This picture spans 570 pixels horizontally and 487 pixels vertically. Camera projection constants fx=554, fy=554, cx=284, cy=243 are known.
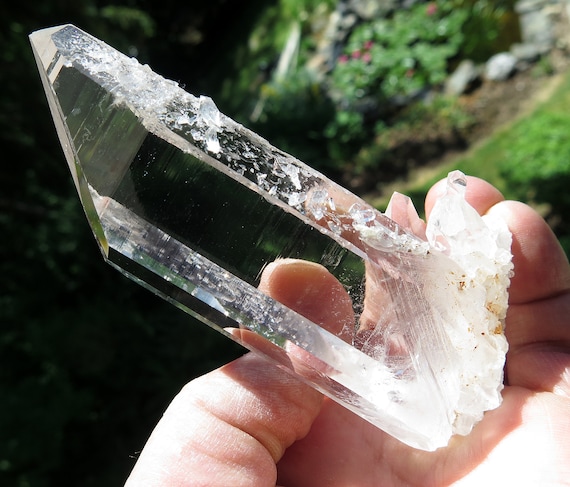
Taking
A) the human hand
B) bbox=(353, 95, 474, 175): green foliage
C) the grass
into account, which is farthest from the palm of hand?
bbox=(353, 95, 474, 175): green foliage

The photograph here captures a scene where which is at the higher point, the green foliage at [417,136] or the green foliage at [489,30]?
the green foliage at [489,30]

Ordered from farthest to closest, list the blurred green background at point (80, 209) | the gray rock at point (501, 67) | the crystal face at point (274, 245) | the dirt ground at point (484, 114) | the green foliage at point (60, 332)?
the gray rock at point (501, 67) < the dirt ground at point (484, 114) < the blurred green background at point (80, 209) < the green foliage at point (60, 332) < the crystal face at point (274, 245)

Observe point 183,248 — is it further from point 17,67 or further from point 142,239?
point 17,67

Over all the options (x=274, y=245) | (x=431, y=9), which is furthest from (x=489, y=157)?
(x=274, y=245)

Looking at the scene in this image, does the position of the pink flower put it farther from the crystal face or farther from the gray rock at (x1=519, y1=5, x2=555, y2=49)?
the crystal face

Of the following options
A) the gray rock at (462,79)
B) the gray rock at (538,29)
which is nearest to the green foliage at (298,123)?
the gray rock at (462,79)

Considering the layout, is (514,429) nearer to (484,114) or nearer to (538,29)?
(484,114)

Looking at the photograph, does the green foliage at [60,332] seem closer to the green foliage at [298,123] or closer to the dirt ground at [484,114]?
the green foliage at [298,123]
